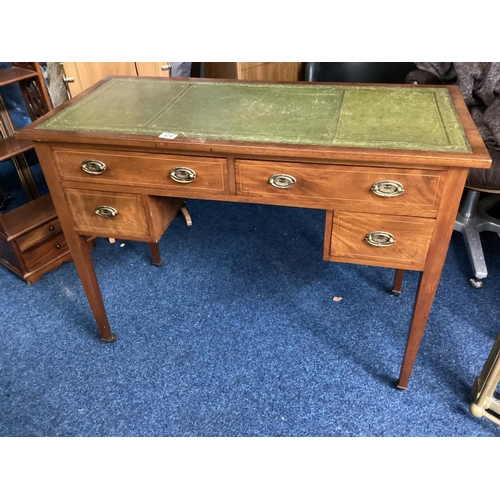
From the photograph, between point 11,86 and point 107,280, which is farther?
point 11,86

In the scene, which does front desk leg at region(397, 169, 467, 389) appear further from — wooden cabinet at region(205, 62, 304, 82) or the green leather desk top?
wooden cabinet at region(205, 62, 304, 82)

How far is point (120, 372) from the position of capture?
5.74ft

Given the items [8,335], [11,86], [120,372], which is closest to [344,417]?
[120,372]

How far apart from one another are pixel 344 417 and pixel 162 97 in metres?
1.22

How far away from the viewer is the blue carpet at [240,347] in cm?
158

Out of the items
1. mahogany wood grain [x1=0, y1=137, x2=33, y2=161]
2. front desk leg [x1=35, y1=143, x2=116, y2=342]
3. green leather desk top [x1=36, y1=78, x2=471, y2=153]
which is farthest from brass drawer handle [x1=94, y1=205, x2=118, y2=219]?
mahogany wood grain [x1=0, y1=137, x2=33, y2=161]

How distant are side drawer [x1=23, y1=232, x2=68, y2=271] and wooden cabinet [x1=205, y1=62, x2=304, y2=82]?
1266mm

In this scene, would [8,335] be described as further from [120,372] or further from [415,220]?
[415,220]

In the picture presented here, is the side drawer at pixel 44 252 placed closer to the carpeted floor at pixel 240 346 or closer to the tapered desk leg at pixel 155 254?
the carpeted floor at pixel 240 346

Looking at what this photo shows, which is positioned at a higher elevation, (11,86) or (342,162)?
(342,162)

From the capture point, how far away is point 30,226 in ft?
6.82

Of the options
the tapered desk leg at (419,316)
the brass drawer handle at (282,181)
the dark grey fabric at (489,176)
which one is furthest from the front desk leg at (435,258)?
the dark grey fabric at (489,176)

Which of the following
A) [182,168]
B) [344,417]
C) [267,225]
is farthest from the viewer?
[267,225]

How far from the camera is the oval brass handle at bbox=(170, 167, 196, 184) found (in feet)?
4.46
